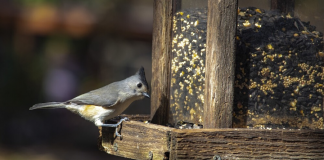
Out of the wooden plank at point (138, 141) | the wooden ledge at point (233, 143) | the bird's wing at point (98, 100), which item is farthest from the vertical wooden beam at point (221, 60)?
the bird's wing at point (98, 100)

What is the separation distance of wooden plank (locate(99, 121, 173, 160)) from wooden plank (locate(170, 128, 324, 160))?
0.12m

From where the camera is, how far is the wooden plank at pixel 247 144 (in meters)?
2.77

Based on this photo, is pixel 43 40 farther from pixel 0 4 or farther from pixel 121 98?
pixel 121 98

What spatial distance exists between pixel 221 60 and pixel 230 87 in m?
0.19

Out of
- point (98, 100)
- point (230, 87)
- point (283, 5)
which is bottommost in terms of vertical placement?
point (98, 100)

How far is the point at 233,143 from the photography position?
285cm

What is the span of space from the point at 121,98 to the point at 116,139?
52cm


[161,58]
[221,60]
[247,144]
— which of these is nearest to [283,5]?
[221,60]

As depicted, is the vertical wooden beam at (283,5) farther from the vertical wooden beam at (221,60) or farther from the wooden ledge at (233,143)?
the wooden ledge at (233,143)

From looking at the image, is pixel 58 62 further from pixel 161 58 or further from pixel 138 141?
pixel 138 141

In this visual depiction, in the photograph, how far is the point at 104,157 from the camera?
31.9 feet

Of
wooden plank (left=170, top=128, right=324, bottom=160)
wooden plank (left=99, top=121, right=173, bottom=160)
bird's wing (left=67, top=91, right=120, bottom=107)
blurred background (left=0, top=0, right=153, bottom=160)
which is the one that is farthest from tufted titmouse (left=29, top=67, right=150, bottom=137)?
blurred background (left=0, top=0, right=153, bottom=160)

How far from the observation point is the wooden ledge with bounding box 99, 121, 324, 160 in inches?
109

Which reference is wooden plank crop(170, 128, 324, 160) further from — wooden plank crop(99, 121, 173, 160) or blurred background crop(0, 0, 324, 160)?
blurred background crop(0, 0, 324, 160)
